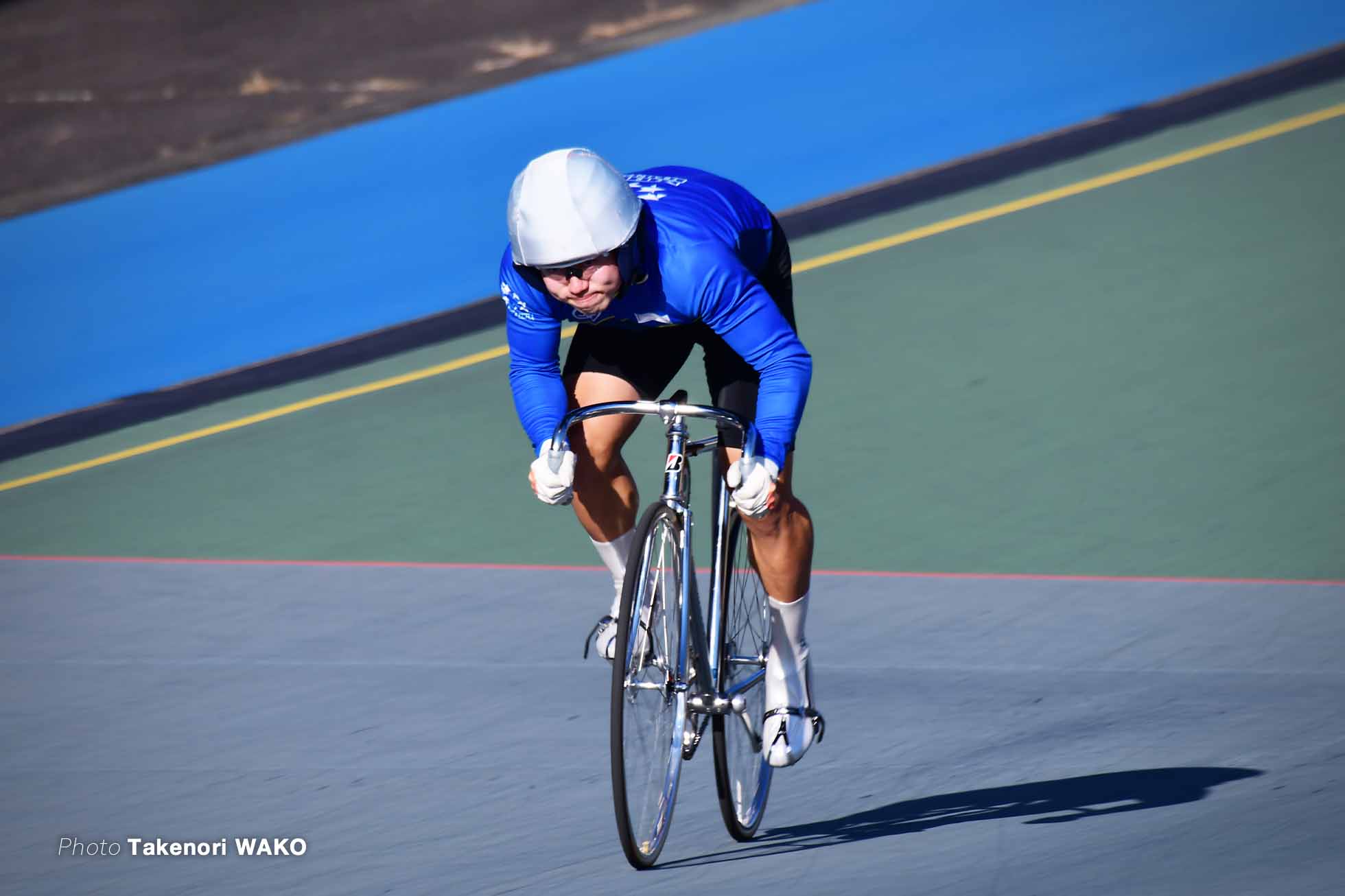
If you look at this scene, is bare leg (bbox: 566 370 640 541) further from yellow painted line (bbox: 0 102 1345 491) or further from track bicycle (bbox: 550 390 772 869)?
yellow painted line (bbox: 0 102 1345 491)

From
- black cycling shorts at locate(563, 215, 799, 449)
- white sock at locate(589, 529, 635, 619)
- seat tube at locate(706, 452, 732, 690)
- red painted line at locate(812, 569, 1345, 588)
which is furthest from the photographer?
red painted line at locate(812, 569, 1345, 588)

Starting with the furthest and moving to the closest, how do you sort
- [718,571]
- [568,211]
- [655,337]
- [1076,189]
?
[1076,189] → [655,337] → [718,571] → [568,211]

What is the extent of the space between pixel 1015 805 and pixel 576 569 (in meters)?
2.33

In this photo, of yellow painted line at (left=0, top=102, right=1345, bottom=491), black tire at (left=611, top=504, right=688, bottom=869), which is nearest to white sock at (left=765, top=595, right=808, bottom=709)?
black tire at (left=611, top=504, right=688, bottom=869)

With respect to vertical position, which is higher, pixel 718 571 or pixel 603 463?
pixel 603 463

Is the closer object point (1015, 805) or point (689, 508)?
point (689, 508)

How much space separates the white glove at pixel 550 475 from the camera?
3635 mm

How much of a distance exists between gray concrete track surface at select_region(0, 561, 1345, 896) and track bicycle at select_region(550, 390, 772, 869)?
175mm

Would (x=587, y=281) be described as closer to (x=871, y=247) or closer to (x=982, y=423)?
(x=982, y=423)

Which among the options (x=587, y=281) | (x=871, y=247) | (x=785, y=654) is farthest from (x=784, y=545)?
(x=871, y=247)

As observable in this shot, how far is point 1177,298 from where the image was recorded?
7816mm

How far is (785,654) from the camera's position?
4113 millimetres

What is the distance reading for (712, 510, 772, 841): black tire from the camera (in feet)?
13.1

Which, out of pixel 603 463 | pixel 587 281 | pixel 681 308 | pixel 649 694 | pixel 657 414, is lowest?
pixel 649 694
